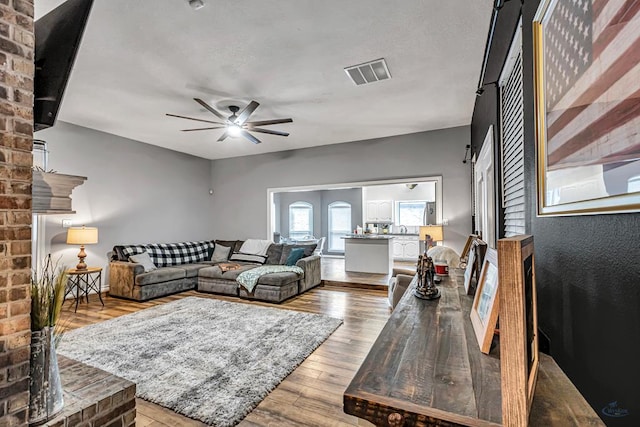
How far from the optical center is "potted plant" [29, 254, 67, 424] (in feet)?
4.35

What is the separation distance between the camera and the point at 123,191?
5.45 meters

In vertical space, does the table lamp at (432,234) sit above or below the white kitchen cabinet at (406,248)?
above

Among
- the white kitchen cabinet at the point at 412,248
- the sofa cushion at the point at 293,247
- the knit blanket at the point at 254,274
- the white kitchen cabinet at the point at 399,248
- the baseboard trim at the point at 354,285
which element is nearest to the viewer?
the knit blanket at the point at 254,274

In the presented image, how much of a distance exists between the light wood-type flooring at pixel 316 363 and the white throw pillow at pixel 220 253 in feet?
4.63

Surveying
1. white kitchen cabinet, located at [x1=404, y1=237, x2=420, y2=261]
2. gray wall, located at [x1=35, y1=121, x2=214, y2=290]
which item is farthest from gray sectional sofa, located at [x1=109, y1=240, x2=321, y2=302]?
white kitchen cabinet, located at [x1=404, y1=237, x2=420, y2=261]

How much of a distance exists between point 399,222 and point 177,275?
22.3 ft

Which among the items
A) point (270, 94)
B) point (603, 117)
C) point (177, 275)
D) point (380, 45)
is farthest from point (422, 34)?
point (177, 275)

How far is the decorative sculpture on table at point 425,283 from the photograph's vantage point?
1511 mm

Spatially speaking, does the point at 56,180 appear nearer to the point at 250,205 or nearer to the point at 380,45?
the point at 380,45

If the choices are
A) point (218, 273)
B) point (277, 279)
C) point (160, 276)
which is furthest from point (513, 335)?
point (160, 276)

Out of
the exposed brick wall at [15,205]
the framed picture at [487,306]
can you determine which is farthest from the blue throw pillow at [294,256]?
the framed picture at [487,306]

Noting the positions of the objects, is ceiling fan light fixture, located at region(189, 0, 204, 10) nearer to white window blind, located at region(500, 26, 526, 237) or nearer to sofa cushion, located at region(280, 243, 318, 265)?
white window blind, located at region(500, 26, 526, 237)

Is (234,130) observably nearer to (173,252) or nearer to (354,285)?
(173,252)

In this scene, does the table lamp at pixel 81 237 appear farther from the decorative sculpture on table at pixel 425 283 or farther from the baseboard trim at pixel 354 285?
the decorative sculpture on table at pixel 425 283
